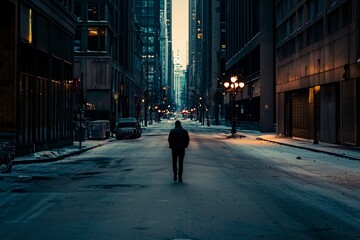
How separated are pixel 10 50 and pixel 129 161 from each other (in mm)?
7104

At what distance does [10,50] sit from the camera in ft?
77.4

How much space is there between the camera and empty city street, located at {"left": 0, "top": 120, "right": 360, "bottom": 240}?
29.2 feet

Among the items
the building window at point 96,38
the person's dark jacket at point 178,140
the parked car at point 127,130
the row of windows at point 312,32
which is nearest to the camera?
the person's dark jacket at point 178,140

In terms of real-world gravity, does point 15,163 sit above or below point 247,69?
below

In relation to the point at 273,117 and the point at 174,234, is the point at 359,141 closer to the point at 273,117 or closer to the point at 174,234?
the point at 174,234

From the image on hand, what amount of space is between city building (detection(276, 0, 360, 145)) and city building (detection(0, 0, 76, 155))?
17616mm

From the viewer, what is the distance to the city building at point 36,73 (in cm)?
2358

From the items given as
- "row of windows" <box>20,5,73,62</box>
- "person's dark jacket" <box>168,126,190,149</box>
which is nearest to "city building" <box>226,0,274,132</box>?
"row of windows" <box>20,5,73,62</box>

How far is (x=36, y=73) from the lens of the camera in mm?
27406

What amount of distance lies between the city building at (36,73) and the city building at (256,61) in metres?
31.8

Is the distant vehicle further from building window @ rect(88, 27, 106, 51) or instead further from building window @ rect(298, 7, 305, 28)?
building window @ rect(88, 27, 106, 51)

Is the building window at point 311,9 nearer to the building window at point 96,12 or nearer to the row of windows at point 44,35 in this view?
the row of windows at point 44,35

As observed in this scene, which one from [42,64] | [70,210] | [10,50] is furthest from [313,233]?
[42,64]

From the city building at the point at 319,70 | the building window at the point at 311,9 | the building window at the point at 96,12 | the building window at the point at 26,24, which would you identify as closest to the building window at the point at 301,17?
the city building at the point at 319,70
